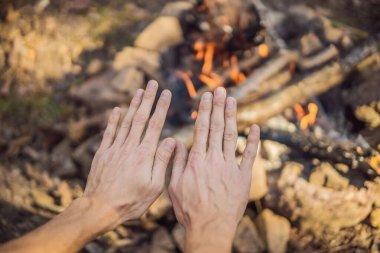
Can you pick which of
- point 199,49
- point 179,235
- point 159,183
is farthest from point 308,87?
point 159,183

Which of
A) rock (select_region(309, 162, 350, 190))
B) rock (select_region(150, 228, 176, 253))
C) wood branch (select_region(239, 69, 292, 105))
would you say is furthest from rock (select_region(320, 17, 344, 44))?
rock (select_region(150, 228, 176, 253))

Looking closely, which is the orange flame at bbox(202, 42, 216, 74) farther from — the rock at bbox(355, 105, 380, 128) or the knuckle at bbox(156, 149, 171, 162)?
the knuckle at bbox(156, 149, 171, 162)

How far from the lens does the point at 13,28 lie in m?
5.23

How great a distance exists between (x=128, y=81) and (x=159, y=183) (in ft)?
7.07

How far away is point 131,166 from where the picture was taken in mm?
2428

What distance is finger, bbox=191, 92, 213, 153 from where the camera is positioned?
95.7 inches

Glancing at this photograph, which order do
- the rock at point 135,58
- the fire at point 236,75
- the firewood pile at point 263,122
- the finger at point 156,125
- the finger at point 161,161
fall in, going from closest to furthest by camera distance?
1. the finger at point 161,161
2. the finger at point 156,125
3. the firewood pile at point 263,122
4. the fire at point 236,75
5. the rock at point 135,58

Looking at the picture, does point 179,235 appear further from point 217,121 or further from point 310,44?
point 310,44

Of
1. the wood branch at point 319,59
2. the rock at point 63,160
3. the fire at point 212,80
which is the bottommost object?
the rock at point 63,160

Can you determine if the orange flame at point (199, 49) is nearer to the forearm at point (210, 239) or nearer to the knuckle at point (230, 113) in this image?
the knuckle at point (230, 113)

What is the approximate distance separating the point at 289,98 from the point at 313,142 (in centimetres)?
54

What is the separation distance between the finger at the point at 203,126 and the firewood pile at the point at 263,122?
3.40ft

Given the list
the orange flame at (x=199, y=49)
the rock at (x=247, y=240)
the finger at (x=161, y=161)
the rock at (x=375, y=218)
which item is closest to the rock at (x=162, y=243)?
the rock at (x=247, y=240)

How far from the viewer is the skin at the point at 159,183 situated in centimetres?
214
